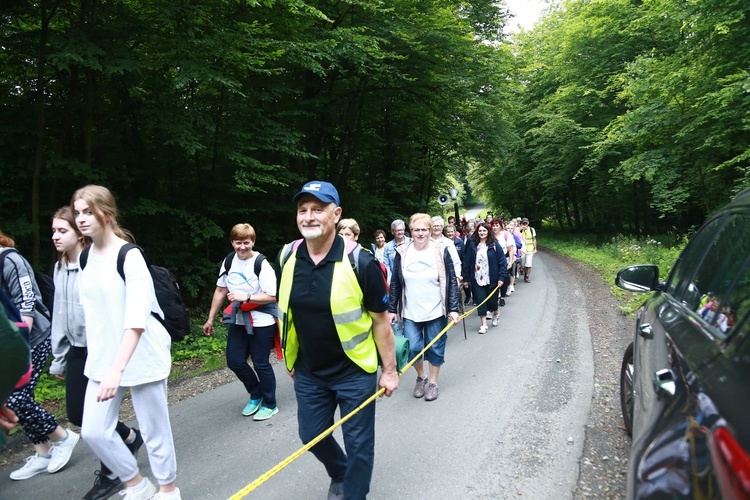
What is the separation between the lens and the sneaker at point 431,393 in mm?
4754

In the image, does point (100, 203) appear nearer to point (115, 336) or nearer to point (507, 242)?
point (115, 336)

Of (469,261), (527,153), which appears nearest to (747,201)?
(469,261)

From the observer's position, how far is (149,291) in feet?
8.55

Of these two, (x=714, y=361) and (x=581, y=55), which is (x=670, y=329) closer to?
(x=714, y=361)

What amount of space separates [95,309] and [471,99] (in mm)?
12859

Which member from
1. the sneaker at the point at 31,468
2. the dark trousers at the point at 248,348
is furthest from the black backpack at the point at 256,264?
the sneaker at the point at 31,468

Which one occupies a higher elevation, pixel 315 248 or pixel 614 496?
pixel 315 248

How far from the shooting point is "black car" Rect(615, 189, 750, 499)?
1125 millimetres

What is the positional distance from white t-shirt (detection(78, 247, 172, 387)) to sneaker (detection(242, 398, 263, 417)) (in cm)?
202

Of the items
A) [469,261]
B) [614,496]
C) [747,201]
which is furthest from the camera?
[469,261]

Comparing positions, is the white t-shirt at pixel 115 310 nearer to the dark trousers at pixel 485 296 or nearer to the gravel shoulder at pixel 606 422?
the gravel shoulder at pixel 606 422

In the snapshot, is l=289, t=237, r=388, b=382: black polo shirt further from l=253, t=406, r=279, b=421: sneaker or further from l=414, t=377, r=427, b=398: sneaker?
l=414, t=377, r=427, b=398: sneaker

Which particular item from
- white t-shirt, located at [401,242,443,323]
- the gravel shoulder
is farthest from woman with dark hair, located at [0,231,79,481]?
the gravel shoulder

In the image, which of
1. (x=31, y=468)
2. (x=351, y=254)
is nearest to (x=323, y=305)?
(x=351, y=254)
